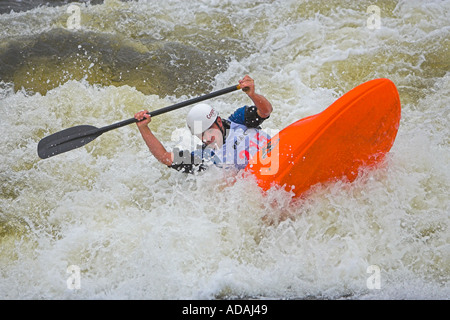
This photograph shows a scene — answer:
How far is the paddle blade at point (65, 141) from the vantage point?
3.90 meters

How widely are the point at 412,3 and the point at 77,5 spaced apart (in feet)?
14.6

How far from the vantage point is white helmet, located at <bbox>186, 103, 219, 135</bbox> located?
345cm

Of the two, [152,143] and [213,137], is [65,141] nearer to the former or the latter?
[152,143]

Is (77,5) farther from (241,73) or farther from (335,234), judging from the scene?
(335,234)

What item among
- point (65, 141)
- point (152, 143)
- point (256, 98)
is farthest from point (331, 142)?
point (65, 141)

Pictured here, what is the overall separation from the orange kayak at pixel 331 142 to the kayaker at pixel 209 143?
143mm

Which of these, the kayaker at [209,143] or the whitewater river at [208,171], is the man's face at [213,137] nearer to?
the kayaker at [209,143]

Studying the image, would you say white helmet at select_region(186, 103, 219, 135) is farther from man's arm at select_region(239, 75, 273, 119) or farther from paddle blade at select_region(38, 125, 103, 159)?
paddle blade at select_region(38, 125, 103, 159)

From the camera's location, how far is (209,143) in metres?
3.49

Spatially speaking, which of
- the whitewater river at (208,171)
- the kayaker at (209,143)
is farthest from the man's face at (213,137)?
the whitewater river at (208,171)

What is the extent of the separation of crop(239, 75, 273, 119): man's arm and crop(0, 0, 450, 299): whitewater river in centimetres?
55

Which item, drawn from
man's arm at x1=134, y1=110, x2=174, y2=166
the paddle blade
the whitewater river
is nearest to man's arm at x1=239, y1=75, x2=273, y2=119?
the whitewater river

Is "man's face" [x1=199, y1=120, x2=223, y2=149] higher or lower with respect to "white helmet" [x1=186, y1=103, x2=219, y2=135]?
lower
